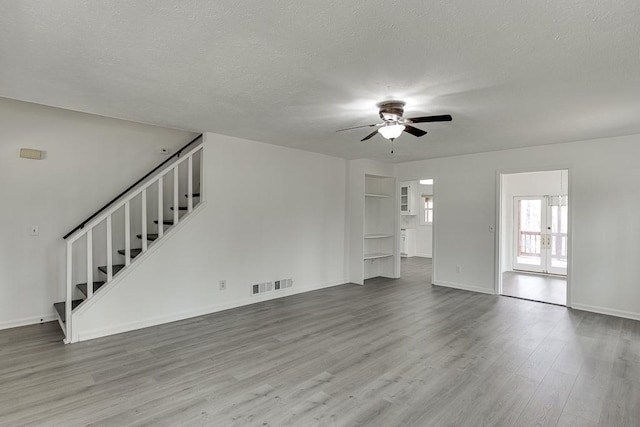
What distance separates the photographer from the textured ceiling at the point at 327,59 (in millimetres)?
1829

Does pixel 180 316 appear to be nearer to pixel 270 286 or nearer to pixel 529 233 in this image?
pixel 270 286

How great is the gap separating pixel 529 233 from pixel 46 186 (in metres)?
9.41

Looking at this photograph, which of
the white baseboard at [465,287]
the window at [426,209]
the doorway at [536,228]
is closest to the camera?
the white baseboard at [465,287]

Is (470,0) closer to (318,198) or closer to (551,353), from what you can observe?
(551,353)

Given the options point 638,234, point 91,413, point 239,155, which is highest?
point 239,155

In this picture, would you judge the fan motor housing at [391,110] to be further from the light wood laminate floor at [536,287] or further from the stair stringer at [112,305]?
the light wood laminate floor at [536,287]

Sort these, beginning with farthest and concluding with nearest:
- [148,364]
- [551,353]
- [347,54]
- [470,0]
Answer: [551,353]
[148,364]
[347,54]
[470,0]

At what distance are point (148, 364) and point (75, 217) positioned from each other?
249cm

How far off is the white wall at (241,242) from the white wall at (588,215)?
242cm

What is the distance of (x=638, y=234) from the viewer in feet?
14.8

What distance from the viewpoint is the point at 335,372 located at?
9.65 ft

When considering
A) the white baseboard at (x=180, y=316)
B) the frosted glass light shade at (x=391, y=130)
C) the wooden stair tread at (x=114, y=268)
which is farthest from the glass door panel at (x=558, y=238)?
the wooden stair tread at (x=114, y=268)

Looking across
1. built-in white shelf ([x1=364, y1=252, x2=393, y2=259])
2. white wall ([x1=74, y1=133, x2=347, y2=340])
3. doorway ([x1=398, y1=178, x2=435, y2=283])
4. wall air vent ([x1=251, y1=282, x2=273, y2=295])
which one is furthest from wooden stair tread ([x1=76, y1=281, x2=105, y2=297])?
doorway ([x1=398, y1=178, x2=435, y2=283])

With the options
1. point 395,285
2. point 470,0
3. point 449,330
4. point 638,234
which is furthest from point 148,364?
point 638,234
